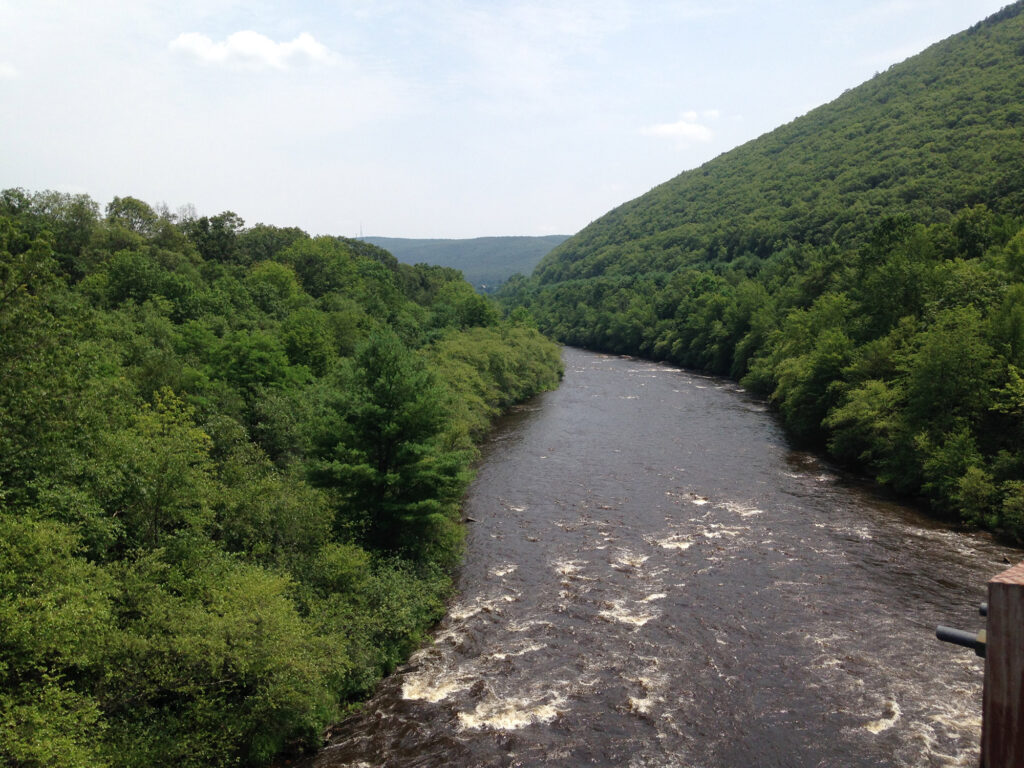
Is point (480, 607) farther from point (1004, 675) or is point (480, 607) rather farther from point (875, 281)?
point (875, 281)

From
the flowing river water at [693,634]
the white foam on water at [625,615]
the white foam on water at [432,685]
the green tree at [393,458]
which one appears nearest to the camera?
the flowing river water at [693,634]

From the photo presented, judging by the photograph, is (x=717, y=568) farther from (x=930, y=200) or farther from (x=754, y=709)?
(x=930, y=200)

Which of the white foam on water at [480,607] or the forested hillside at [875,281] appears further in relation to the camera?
the forested hillside at [875,281]

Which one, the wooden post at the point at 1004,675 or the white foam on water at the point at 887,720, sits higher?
the wooden post at the point at 1004,675

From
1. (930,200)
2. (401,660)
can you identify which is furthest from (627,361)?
(401,660)

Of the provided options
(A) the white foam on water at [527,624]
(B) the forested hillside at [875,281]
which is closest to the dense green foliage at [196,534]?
(A) the white foam on water at [527,624]

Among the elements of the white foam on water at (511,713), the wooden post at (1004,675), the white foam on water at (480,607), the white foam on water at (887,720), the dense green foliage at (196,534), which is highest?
the wooden post at (1004,675)

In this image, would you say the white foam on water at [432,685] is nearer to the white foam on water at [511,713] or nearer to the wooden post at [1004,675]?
the white foam on water at [511,713]
